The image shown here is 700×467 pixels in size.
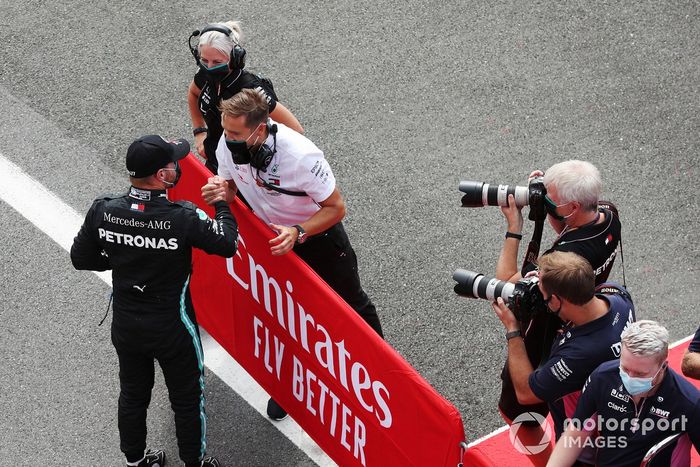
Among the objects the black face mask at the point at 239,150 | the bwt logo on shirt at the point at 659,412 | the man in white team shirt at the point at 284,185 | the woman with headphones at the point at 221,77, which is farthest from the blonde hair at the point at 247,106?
the bwt logo on shirt at the point at 659,412

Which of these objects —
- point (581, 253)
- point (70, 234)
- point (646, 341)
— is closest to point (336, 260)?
point (581, 253)

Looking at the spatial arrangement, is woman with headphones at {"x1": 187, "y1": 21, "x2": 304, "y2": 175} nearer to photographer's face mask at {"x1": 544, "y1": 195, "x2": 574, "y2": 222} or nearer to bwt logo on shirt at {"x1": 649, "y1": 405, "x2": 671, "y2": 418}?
photographer's face mask at {"x1": 544, "y1": 195, "x2": 574, "y2": 222}

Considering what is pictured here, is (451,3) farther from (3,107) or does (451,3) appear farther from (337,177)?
(3,107)

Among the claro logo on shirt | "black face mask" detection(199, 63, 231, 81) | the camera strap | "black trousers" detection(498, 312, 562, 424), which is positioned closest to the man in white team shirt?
the claro logo on shirt

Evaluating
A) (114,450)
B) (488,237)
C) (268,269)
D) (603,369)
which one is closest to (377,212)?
(488,237)

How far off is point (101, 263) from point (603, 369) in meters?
2.80

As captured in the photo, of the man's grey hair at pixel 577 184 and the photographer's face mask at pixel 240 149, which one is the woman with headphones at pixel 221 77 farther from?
the man's grey hair at pixel 577 184

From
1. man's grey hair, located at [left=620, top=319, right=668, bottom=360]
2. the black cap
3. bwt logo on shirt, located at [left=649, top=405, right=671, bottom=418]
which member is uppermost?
man's grey hair, located at [left=620, top=319, right=668, bottom=360]

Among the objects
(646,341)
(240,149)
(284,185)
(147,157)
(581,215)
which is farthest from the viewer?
(284,185)

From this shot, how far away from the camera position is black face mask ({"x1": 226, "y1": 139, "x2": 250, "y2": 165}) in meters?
5.28

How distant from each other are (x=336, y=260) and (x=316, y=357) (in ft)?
2.49

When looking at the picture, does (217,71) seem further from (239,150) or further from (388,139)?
(388,139)

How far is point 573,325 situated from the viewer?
180 inches

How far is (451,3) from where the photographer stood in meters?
9.46
